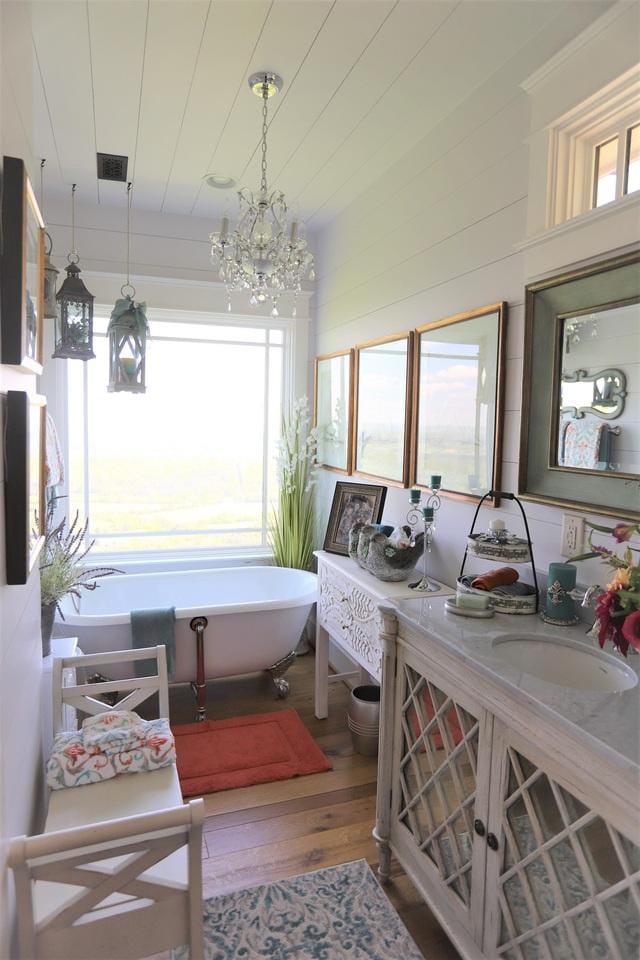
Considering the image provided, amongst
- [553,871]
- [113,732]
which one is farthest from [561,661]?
[113,732]

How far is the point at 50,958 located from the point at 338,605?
178 centimetres

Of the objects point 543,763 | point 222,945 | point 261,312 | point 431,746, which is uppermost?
point 261,312

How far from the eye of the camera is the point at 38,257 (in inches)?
67.4

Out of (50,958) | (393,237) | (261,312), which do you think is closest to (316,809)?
(50,958)

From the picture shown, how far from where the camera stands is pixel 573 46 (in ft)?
5.80

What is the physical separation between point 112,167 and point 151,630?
2.43m

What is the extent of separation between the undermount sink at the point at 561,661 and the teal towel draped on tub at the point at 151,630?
6.11ft

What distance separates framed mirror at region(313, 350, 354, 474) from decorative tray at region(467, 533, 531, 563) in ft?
5.42

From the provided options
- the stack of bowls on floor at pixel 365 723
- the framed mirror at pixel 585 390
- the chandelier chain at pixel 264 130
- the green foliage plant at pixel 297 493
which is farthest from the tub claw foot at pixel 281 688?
the chandelier chain at pixel 264 130

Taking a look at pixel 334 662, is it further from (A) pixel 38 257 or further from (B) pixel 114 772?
(A) pixel 38 257

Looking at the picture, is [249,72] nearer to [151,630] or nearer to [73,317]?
[73,317]

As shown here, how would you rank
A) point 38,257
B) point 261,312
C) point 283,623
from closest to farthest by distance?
point 38,257 < point 283,623 < point 261,312

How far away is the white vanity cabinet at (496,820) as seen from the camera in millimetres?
1105

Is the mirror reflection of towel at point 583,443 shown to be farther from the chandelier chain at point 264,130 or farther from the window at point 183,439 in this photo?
the window at point 183,439
